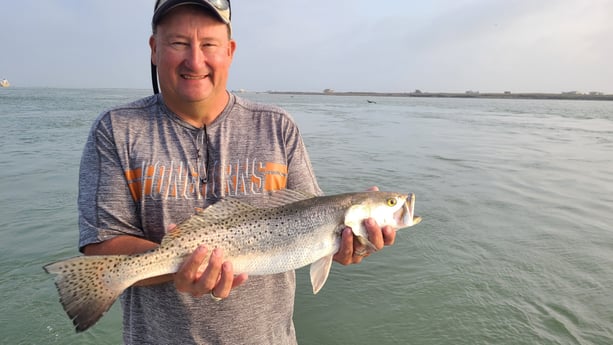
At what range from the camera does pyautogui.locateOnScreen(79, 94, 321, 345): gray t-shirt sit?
2586 millimetres

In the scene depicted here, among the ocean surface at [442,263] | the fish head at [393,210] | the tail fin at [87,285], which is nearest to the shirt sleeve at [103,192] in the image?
the tail fin at [87,285]

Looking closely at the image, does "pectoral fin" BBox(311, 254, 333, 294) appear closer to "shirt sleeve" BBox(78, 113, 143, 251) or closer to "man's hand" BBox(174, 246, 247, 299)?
"man's hand" BBox(174, 246, 247, 299)

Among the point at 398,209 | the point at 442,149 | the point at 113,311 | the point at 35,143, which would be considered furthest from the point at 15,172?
the point at 442,149

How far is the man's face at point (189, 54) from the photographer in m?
2.59

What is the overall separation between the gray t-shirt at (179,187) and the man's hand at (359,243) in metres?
0.49

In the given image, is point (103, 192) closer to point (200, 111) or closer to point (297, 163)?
point (200, 111)

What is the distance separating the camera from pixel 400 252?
8531 millimetres

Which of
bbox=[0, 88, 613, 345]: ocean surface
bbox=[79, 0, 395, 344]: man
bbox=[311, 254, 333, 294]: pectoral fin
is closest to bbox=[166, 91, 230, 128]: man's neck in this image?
bbox=[79, 0, 395, 344]: man

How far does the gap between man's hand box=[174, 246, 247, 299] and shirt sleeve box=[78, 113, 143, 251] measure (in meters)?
0.51

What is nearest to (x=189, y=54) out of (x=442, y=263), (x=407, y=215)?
(x=407, y=215)

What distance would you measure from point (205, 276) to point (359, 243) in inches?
46.8

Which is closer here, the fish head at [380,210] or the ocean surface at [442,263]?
the fish head at [380,210]

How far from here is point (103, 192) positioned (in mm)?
2549

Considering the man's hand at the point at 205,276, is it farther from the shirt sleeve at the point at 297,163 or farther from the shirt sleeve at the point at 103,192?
the shirt sleeve at the point at 297,163
